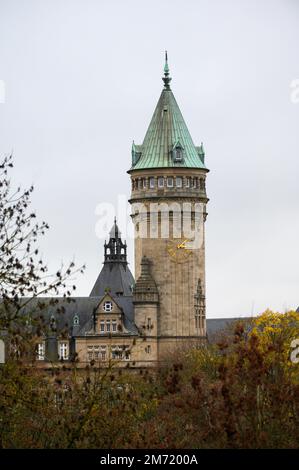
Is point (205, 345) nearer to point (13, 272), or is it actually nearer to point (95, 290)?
point (95, 290)

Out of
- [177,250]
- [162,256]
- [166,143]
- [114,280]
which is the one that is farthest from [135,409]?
[114,280]

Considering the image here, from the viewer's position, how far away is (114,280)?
458 feet

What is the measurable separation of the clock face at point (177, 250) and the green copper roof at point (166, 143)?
5352 mm

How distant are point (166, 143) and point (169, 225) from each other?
225 inches

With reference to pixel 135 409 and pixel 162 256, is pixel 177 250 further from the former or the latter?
pixel 135 409

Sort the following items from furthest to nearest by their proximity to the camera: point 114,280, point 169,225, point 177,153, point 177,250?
point 114,280 < point 177,250 < point 169,225 < point 177,153

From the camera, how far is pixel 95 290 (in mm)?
140500

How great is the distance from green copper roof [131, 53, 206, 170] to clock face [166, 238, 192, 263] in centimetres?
535

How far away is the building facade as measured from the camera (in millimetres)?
132750

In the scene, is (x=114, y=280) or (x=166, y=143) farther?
(x=114, y=280)

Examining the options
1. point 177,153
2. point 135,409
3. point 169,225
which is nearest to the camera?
point 135,409

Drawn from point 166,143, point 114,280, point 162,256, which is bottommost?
point 114,280

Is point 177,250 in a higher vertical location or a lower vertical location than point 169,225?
lower

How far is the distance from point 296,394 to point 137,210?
271 feet
